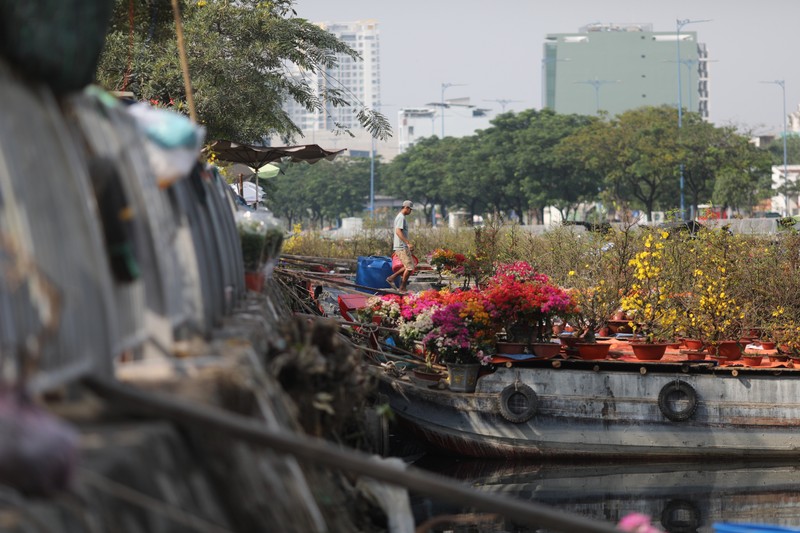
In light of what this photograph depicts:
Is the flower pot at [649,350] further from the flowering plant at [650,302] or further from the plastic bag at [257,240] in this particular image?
the plastic bag at [257,240]

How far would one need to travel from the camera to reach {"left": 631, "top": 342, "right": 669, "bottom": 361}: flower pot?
14539 mm

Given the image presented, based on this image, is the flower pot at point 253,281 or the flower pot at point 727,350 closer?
the flower pot at point 253,281

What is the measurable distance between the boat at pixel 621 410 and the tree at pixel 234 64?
26.2 feet

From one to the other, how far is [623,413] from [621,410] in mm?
42

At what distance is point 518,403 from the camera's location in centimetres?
1438

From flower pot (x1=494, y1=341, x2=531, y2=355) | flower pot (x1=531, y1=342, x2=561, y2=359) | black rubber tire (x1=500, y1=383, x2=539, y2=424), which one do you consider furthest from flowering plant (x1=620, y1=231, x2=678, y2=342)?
black rubber tire (x1=500, y1=383, x2=539, y2=424)

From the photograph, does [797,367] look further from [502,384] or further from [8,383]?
[8,383]

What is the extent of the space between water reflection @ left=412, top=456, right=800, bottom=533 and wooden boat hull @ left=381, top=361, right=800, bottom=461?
8.6 inches

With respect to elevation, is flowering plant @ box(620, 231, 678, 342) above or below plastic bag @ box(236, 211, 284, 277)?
below

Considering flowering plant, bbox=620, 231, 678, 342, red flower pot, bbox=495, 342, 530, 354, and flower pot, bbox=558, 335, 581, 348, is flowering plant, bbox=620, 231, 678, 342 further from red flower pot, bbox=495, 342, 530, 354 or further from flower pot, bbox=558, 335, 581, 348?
red flower pot, bbox=495, 342, 530, 354

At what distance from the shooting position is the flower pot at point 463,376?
567 inches

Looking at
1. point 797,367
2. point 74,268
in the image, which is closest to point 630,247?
point 797,367

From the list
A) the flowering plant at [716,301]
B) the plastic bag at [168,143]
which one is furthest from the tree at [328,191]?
the plastic bag at [168,143]

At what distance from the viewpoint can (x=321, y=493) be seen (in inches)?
237
